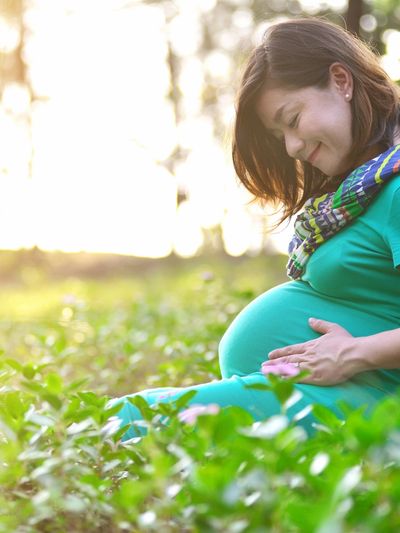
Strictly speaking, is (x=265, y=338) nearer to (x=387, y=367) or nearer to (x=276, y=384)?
(x=387, y=367)

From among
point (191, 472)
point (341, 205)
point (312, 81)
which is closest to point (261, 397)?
point (341, 205)

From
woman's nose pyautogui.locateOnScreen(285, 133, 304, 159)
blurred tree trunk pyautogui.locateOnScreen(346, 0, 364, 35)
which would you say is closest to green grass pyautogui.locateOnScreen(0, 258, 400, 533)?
woman's nose pyautogui.locateOnScreen(285, 133, 304, 159)

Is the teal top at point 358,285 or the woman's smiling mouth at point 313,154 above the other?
the woman's smiling mouth at point 313,154

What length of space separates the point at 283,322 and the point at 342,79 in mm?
705

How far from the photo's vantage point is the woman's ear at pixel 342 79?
2311 mm

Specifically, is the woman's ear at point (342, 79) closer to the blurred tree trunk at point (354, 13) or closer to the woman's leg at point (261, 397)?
the woman's leg at point (261, 397)

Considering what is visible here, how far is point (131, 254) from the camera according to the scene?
523 inches

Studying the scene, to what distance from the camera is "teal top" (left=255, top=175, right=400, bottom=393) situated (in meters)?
2.10

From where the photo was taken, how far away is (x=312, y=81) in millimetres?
2299

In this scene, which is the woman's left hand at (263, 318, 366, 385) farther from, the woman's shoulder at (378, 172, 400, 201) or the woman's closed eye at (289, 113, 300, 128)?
the woman's closed eye at (289, 113, 300, 128)

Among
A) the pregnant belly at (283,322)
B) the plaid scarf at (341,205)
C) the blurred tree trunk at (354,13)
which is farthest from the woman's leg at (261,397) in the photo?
the blurred tree trunk at (354,13)

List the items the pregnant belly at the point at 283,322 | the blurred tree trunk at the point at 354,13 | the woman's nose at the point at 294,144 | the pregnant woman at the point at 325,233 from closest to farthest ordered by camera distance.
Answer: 1. the pregnant woman at the point at 325,233
2. the pregnant belly at the point at 283,322
3. the woman's nose at the point at 294,144
4. the blurred tree trunk at the point at 354,13

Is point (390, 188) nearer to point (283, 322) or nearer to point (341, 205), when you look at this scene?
point (341, 205)

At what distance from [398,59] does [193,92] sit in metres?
8.80
